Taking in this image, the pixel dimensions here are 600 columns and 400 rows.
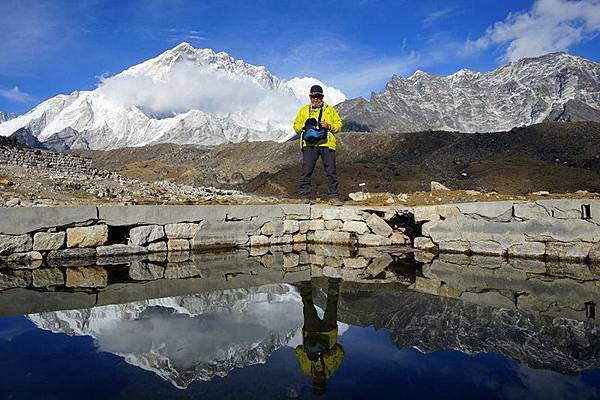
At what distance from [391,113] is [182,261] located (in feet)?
254

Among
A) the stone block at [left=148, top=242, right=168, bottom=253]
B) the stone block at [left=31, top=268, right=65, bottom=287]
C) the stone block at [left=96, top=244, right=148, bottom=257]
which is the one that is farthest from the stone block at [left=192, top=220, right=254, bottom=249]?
the stone block at [left=31, top=268, right=65, bottom=287]

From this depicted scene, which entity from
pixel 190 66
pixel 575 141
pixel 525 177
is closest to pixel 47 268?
pixel 525 177

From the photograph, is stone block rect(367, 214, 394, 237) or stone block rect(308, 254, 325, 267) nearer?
stone block rect(308, 254, 325, 267)

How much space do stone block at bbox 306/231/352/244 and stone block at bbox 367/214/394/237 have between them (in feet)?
1.57

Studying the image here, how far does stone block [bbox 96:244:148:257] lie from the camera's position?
22.2ft

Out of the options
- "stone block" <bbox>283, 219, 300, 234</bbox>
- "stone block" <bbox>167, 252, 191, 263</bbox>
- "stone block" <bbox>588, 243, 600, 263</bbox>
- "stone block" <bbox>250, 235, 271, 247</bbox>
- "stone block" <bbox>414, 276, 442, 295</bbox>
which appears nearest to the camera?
"stone block" <bbox>414, 276, 442, 295</bbox>

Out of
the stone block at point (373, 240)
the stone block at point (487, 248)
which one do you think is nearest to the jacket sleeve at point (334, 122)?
the stone block at point (373, 240)

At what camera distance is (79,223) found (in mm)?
6562

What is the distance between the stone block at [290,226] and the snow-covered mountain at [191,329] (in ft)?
12.4

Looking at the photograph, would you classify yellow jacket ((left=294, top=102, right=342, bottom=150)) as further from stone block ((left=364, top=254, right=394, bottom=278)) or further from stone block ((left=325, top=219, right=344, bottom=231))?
stone block ((left=364, top=254, right=394, bottom=278))

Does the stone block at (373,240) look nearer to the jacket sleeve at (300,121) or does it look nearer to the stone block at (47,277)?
the jacket sleeve at (300,121)

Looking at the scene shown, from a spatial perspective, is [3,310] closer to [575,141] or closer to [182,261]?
[182,261]

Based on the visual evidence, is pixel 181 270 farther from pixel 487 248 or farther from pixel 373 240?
pixel 487 248

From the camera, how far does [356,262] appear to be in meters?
6.58
